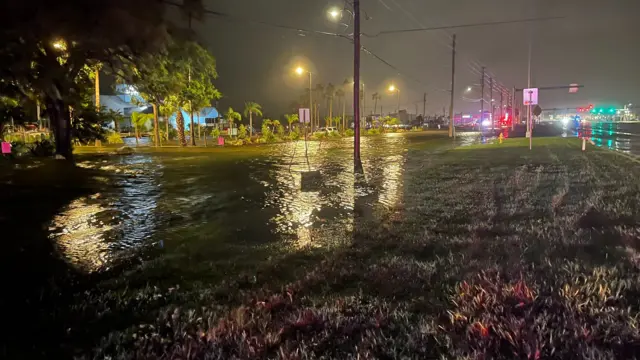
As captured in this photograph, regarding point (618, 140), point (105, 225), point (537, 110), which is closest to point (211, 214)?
point (105, 225)

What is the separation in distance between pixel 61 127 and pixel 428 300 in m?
24.2

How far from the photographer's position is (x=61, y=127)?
76.4 feet

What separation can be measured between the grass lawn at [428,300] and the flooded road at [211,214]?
1056mm

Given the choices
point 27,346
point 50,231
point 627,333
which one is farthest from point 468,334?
point 50,231

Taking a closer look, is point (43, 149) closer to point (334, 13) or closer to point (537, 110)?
point (334, 13)

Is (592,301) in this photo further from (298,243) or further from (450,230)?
(298,243)

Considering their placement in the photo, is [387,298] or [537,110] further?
[537,110]

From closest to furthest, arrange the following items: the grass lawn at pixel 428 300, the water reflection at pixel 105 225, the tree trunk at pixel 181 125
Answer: the grass lawn at pixel 428 300 → the water reflection at pixel 105 225 → the tree trunk at pixel 181 125

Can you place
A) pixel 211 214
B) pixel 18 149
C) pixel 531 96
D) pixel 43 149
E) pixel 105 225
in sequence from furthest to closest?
pixel 43 149 < pixel 18 149 < pixel 531 96 < pixel 211 214 < pixel 105 225

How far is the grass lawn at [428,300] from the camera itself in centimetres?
349

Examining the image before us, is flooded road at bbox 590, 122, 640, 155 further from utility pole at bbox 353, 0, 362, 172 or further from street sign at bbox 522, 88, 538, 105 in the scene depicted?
utility pole at bbox 353, 0, 362, 172

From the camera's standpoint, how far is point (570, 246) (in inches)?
243

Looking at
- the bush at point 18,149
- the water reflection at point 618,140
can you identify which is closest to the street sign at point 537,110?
the water reflection at point 618,140

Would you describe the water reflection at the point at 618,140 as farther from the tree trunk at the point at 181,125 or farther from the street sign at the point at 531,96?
the tree trunk at the point at 181,125
